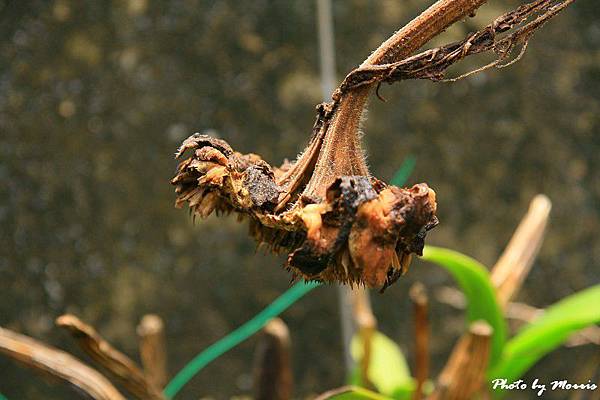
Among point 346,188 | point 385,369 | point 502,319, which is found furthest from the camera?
point 385,369

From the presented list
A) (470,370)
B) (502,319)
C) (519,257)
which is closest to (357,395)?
(470,370)

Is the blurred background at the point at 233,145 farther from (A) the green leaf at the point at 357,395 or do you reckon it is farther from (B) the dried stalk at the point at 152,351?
(A) the green leaf at the point at 357,395

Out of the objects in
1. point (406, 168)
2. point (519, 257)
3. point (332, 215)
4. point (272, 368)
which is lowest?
point (332, 215)

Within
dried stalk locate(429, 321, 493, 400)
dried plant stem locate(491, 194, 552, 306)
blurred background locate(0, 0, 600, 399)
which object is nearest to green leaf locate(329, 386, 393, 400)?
dried stalk locate(429, 321, 493, 400)

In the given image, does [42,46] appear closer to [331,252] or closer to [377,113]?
[377,113]

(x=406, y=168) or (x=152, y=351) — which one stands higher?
(x=406, y=168)

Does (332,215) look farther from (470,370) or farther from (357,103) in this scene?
(470,370)

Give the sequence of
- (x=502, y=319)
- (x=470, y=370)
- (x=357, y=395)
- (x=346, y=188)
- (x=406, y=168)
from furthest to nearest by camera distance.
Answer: (x=406, y=168) → (x=502, y=319) → (x=470, y=370) → (x=357, y=395) → (x=346, y=188)

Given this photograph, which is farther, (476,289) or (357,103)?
(476,289)
